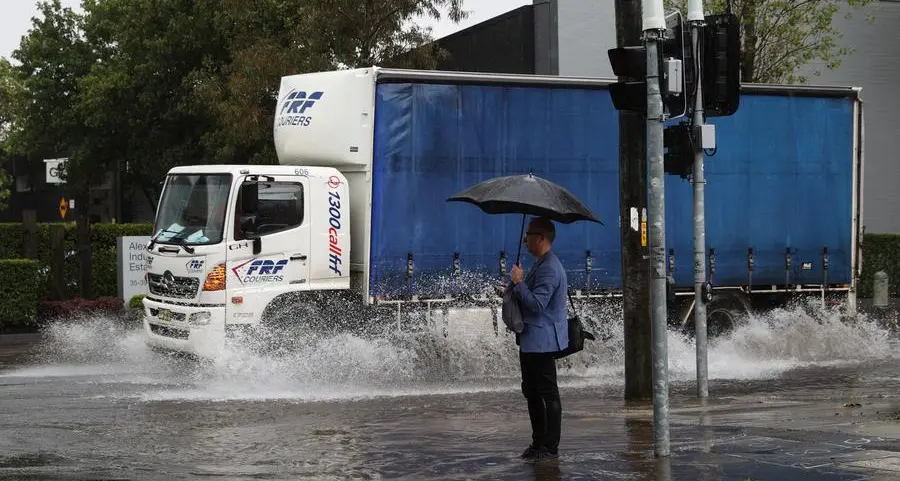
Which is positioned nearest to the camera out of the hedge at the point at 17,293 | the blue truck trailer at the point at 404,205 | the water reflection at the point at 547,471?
the water reflection at the point at 547,471

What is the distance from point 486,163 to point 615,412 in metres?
4.49

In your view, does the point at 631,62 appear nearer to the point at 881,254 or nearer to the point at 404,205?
the point at 404,205

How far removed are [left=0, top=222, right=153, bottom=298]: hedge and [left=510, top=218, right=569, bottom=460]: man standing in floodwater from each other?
16.0 meters

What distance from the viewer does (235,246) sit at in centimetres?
1445

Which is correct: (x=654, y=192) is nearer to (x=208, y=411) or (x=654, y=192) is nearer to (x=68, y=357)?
(x=208, y=411)

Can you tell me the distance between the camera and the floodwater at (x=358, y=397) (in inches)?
362

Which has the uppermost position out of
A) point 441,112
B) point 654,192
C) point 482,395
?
point 441,112

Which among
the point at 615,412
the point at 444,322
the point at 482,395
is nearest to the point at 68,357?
the point at 444,322

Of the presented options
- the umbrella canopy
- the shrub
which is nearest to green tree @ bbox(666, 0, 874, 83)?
the shrub

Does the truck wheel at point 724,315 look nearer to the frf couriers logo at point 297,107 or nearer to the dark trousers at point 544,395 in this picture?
the frf couriers logo at point 297,107

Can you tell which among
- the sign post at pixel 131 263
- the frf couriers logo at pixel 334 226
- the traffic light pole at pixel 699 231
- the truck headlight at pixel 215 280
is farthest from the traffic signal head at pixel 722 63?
the sign post at pixel 131 263

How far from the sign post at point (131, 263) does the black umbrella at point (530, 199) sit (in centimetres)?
1295

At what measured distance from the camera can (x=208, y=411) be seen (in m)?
12.3

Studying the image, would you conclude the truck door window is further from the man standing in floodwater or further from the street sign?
the street sign
